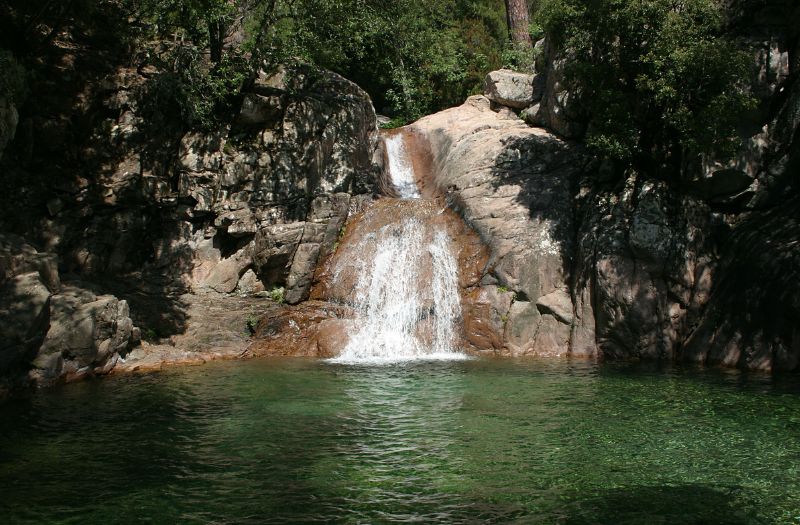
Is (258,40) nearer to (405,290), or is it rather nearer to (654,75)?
(405,290)

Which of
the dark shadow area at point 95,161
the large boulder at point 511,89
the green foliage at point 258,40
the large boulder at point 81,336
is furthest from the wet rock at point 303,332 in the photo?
the large boulder at point 511,89

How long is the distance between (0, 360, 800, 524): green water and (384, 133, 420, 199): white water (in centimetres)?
1186

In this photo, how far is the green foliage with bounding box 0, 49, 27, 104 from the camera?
13.9 metres

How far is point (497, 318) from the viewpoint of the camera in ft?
57.6

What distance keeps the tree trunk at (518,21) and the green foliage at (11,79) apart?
20409mm

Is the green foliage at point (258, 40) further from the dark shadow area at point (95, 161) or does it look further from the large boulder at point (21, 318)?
the large boulder at point (21, 318)

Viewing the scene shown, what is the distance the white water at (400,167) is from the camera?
80.0ft

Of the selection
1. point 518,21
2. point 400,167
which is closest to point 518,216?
point 400,167

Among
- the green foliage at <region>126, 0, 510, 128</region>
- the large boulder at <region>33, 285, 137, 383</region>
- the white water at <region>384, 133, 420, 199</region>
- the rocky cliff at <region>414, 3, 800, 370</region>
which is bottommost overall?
the large boulder at <region>33, 285, 137, 383</region>

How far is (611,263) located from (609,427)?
775 centimetres

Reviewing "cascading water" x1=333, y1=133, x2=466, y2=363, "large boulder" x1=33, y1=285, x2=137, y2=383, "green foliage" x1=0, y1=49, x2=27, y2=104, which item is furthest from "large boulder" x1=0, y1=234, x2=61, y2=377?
"cascading water" x1=333, y1=133, x2=466, y2=363

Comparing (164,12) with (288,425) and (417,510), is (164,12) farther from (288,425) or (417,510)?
(417,510)

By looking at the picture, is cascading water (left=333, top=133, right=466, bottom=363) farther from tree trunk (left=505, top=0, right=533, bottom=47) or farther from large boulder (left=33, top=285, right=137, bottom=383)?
tree trunk (left=505, top=0, right=533, bottom=47)

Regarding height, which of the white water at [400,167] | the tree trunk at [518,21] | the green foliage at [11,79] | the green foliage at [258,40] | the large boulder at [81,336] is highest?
the tree trunk at [518,21]
